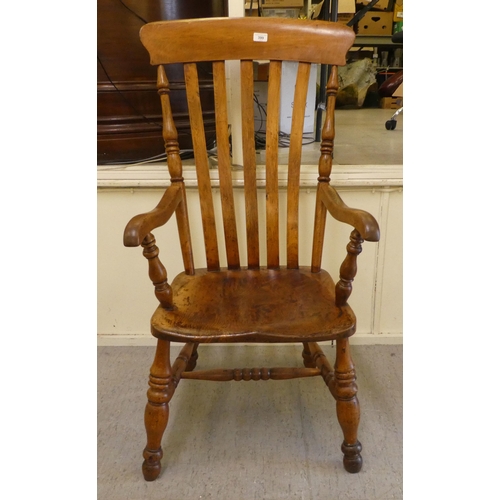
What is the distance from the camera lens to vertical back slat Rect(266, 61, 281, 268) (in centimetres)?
120

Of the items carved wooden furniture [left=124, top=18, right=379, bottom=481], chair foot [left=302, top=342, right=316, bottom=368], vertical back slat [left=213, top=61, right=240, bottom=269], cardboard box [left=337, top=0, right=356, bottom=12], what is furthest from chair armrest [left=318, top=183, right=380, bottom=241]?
cardboard box [left=337, top=0, right=356, bottom=12]

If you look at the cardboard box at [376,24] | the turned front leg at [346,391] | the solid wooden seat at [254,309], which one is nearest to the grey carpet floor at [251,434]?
the turned front leg at [346,391]

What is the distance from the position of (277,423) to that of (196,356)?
1.13ft

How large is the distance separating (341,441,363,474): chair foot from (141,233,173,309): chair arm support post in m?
0.55

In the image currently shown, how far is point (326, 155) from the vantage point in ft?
4.07

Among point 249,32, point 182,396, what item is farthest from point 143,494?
point 249,32

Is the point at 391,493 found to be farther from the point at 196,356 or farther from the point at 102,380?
the point at 102,380

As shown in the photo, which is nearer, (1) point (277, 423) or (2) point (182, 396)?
(1) point (277, 423)

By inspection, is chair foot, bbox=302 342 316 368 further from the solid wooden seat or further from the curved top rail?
the curved top rail

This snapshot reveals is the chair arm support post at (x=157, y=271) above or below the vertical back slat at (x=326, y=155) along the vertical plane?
below

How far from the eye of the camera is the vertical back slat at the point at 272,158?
120 cm

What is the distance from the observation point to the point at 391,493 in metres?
1.08

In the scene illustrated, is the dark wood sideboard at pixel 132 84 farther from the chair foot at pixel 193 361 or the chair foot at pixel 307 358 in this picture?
the chair foot at pixel 307 358

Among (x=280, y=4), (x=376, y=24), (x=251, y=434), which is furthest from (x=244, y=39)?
(x=376, y=24)
